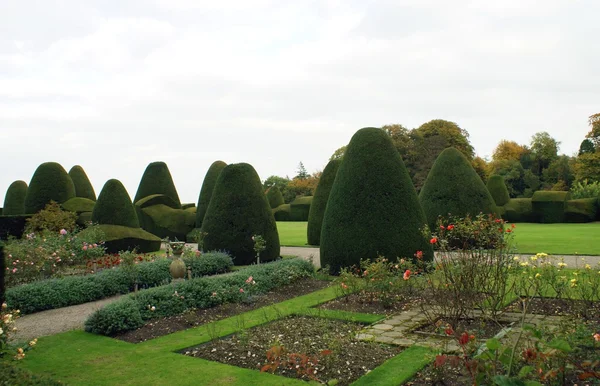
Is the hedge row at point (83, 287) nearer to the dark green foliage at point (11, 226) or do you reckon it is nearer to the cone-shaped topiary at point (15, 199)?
the dark green foliage at point (11, 226)

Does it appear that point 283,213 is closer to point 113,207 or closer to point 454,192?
point 113,207

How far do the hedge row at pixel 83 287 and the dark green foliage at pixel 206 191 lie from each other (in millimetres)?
9722

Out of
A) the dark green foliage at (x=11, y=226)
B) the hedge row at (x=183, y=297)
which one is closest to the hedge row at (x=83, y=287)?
the hedge row at (x=183, y=297)

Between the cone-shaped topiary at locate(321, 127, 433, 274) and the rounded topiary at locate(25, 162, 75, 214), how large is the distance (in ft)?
61.1

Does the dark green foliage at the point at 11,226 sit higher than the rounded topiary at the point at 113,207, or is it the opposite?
the rounded topiary at the point at 113,207

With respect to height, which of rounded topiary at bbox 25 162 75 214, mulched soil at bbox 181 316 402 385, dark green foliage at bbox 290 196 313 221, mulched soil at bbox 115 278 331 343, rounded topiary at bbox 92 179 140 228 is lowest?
mulched soil at bbox 115 278 331 343

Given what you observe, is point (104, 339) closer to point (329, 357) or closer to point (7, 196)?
point (329, 357)

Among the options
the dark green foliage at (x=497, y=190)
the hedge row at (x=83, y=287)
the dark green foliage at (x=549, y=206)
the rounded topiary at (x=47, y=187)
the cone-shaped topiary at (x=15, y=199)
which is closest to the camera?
the hedge row at (x=83, y=287)

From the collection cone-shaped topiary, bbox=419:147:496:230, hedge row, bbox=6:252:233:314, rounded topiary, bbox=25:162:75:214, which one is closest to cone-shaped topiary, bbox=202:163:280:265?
hedge row, bbox=6:252:233:314

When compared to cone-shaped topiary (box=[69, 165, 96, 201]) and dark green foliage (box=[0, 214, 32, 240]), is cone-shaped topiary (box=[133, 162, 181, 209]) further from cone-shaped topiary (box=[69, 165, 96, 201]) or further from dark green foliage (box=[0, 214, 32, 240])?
cone-shaped topiary (box=[69, 165, 96, 201])

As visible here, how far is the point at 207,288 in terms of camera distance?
903cm

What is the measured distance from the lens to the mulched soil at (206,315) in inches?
290

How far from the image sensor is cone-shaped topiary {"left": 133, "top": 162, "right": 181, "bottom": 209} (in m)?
25.8

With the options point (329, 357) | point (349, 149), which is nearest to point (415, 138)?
point (349, 149)
